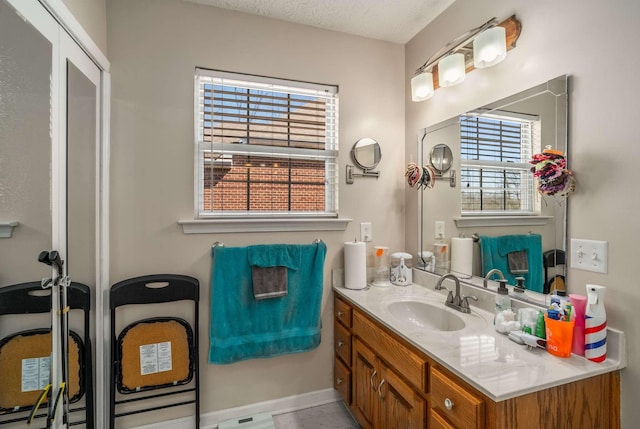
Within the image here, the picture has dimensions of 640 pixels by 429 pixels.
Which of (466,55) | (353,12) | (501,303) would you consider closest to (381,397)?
(501,303)

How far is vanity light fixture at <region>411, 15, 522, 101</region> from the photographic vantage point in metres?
1.47

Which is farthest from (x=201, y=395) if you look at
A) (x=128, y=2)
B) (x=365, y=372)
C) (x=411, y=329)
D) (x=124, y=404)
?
(x=128, y=2)

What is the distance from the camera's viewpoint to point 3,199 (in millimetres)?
945

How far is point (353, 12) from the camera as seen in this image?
1933 mm

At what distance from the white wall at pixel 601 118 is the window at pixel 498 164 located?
0.17m

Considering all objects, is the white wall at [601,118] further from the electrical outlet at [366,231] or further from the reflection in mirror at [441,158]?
the electrical outlet at [366,231]

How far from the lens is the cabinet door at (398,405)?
125 cm

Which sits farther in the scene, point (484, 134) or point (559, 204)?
point (484, 134)

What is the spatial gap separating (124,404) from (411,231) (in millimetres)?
2095

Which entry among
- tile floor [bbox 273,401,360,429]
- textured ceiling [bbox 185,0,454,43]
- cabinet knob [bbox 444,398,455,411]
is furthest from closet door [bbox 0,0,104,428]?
cabinet knob [bbox 444,398,455,411]

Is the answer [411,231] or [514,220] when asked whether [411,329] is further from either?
[411,231]

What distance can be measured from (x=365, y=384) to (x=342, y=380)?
1.17 feet

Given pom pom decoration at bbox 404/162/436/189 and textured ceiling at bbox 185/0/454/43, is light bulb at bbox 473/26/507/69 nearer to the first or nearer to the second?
textured ceiling at bbox 185/0/454/43

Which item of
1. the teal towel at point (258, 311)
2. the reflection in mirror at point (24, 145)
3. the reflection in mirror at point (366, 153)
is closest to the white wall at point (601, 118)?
the reflection in mirror at point (366, 153)
